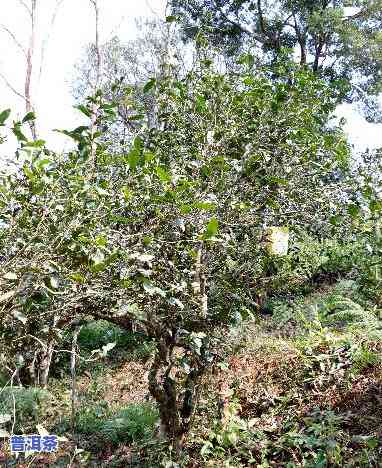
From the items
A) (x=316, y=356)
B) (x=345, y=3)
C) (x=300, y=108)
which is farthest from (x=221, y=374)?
(x=345, y=3)

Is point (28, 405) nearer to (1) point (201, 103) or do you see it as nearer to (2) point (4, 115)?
(1) point (201, 103)

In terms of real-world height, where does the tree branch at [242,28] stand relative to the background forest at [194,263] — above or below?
above

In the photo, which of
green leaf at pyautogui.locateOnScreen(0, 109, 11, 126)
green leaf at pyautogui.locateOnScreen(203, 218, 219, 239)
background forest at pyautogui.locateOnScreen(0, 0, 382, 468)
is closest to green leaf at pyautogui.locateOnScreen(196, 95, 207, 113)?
background forest at pyautogui.locateOnScreen(0, 0, 382, 468)

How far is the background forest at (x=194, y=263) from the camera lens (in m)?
2.04

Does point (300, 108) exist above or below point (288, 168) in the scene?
above

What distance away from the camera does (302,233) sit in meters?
3.57

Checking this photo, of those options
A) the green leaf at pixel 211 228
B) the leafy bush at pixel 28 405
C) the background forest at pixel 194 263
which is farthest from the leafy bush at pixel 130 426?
the green leaf at pixel 211 228

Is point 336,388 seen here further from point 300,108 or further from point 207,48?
point 207,48

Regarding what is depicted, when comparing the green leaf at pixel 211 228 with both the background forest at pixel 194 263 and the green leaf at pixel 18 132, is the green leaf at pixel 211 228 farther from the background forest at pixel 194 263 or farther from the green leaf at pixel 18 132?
the green leaf at pixel 18 132

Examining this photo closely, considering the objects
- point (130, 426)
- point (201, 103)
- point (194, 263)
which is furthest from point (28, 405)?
point (201, 103)

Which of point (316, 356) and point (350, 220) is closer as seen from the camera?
point (350, 220)

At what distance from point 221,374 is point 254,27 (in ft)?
30.5

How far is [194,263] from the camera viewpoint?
2.91 m

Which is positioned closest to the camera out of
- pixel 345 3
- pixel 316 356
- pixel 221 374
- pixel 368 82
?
pixel 316 356
